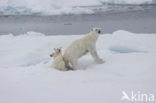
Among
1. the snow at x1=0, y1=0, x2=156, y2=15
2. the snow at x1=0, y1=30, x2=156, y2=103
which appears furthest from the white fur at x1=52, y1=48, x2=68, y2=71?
the snow at x1=0, y1=0, x2=156, y2=15

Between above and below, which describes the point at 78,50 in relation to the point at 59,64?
above

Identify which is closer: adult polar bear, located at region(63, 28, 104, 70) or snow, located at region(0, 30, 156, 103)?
snow, located at region(0, 30, 156, 103)

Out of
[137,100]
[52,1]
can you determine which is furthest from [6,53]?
[52,1]

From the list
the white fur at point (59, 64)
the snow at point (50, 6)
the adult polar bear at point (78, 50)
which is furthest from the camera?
the snow at point (50, 6)

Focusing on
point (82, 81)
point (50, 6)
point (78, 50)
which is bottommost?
point (50, 6)

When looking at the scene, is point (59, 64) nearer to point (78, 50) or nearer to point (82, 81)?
point (78, 50)

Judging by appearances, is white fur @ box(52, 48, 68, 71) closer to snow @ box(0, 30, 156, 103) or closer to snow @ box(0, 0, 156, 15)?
snow @ box(0, 30, 156, 103)

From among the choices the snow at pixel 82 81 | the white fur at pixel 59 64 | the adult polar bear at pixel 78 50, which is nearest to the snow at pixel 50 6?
the snow at pixel 82 81

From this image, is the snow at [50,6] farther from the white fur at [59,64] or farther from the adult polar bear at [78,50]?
the white fur at [59,64]

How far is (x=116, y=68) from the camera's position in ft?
11.4

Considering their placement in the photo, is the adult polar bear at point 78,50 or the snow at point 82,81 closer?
the snow at point 82,81

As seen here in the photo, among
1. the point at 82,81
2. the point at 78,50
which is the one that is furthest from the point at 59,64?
the point at 82,81

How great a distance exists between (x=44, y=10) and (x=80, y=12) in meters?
3.11

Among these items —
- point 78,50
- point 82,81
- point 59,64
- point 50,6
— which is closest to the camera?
point 82,81
